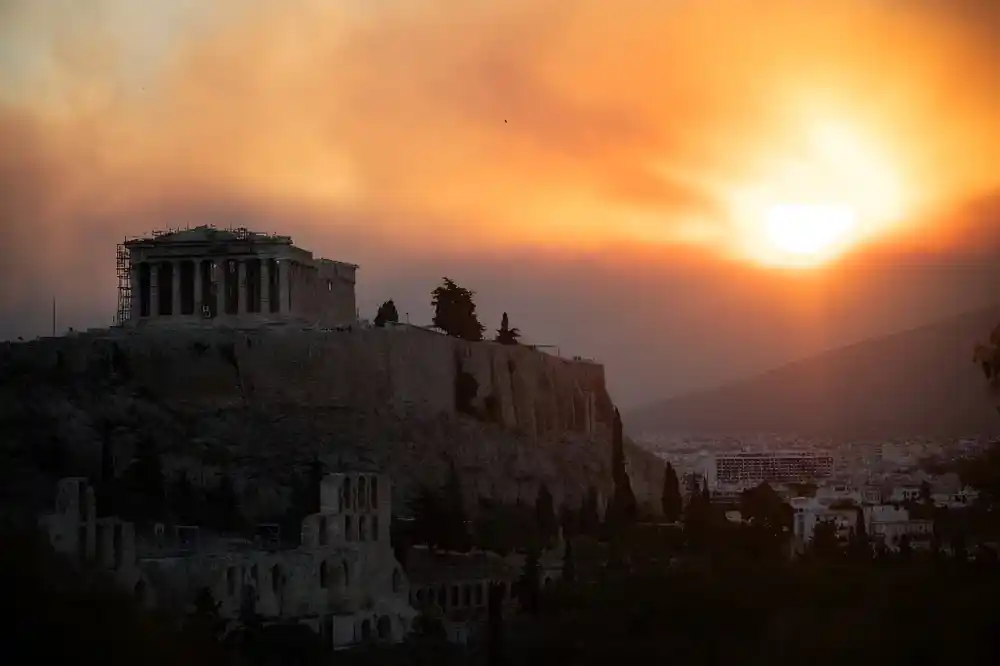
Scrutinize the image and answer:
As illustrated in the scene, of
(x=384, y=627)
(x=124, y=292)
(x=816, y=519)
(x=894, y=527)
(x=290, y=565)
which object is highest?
(x=124, y=292)

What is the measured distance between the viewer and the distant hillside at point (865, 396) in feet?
98.5

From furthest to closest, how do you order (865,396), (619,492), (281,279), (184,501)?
(865,396) → (619,492) → (281,279) → (184,501)

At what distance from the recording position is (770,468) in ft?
139

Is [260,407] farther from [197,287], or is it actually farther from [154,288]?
[154,288]

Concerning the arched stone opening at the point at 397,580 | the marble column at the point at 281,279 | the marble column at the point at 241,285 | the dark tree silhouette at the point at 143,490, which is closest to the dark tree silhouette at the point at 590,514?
the marble column at the point at 281,279

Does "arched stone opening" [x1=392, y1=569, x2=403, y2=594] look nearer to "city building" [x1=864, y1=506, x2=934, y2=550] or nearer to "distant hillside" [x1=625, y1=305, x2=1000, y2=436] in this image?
"city building" [x1=864, y1=506, x2=934, y2=550]

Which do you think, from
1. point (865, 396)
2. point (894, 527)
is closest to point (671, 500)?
point (894, 527)

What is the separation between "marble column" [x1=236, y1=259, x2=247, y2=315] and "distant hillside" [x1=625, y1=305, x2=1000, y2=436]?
10.6 meters

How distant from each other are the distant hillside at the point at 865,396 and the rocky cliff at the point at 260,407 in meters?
6.49

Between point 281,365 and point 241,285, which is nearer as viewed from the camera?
A: point 281,365

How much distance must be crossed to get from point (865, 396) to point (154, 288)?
47.6 feet

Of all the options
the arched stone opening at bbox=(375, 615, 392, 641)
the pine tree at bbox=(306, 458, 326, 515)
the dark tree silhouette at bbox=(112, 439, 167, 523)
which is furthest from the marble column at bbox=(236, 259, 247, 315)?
the arched stone opening at bbox=(375, 615, 392, 641)

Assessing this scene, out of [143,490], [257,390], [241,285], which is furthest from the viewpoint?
[241,285]

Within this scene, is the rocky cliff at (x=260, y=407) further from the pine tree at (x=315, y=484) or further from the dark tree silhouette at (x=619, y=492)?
the dark tree silhouette at (x=619, y=492)
